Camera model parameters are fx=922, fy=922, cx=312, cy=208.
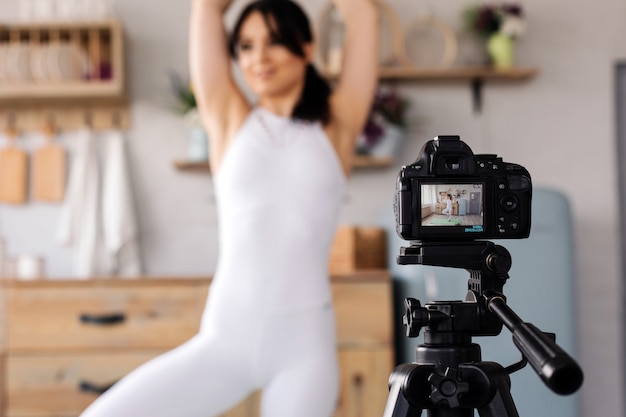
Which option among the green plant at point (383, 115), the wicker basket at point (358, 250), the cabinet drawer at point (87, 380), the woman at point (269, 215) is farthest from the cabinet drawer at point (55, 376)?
the woman at point (269, 215)

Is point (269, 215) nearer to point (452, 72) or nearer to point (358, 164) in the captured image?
point (358, 164)

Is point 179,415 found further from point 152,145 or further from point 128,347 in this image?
point 152,145

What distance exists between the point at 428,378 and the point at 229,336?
0.94m

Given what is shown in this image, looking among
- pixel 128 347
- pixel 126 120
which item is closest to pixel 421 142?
pixel 126 120

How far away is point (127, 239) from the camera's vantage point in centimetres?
350

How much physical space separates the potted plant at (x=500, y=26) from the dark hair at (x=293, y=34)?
157 centimetres

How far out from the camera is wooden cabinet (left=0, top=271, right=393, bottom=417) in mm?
3064

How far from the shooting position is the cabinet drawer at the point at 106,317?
3066 millimetres

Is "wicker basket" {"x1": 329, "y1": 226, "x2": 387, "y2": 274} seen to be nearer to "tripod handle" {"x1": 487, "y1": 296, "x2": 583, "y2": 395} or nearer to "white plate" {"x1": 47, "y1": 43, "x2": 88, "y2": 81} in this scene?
"white plate" {"x1": 47, "y1": 43, "x2": 88, "y2": 81}

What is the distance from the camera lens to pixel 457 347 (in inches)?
38.8

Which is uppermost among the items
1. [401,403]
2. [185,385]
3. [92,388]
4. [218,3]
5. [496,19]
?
[496,19]

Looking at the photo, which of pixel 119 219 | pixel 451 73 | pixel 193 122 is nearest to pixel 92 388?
pixel 119 219

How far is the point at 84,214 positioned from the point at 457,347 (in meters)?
2.79

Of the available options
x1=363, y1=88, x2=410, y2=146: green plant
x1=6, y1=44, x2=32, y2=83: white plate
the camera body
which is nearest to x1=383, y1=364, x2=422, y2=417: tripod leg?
the camera body
